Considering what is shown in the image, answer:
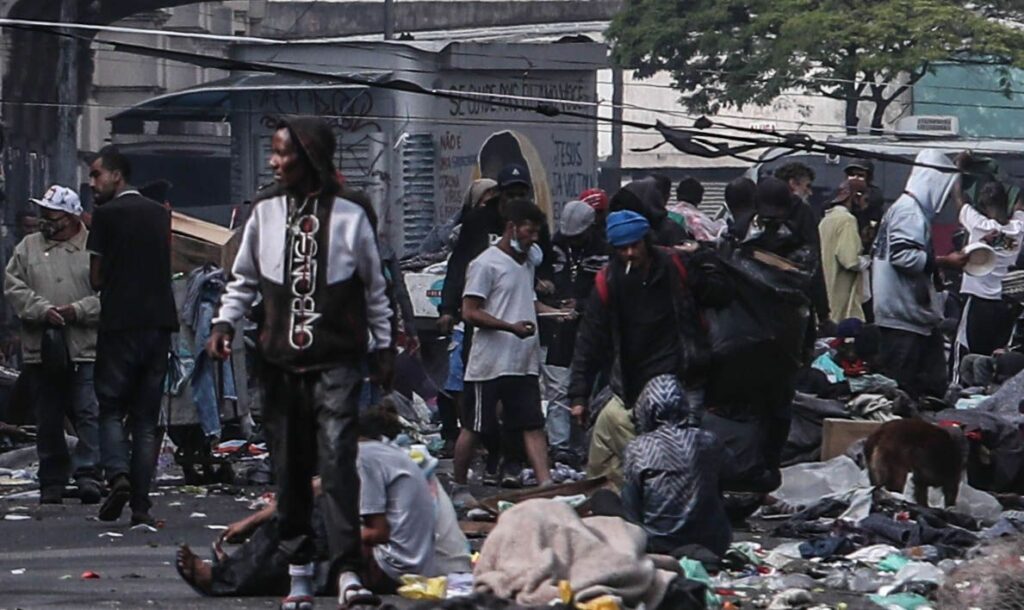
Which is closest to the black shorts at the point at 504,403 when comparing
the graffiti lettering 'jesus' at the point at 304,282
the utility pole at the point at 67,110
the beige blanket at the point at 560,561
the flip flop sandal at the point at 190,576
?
the flip flop sandal at the point at 190,576

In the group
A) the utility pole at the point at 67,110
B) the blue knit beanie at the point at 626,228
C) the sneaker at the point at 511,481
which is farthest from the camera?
the utility pole at the point at 67,110

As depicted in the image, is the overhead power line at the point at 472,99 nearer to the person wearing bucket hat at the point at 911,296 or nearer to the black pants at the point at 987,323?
the person wearing bucket hat at the point at 911,296

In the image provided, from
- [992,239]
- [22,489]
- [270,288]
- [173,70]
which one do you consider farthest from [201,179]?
[270,288]

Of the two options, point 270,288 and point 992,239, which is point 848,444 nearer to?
point 992,239

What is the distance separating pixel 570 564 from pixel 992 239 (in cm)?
958

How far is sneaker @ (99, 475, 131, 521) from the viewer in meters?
10.7

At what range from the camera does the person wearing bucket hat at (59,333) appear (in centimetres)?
1148

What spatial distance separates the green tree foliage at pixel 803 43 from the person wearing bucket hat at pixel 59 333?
98.8 feet

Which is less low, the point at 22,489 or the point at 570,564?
the point at 570,564

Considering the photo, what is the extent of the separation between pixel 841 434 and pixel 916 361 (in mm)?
1537

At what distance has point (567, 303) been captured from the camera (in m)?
13.8

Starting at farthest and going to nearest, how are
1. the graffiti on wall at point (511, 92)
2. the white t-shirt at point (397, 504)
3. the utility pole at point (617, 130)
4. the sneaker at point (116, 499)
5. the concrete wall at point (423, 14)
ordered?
the utility pole at point (617, 130), the concrete wall at point (423, 14), the graffiti on wall at point (511, 92), the sneaker at point (116, 499), the white t-shirt at point (397, 504)

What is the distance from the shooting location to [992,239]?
1662 cm

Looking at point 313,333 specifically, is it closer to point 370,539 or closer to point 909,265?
point 370,539
